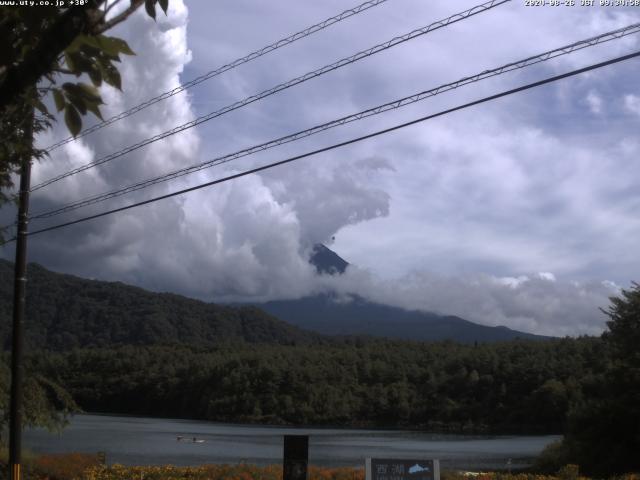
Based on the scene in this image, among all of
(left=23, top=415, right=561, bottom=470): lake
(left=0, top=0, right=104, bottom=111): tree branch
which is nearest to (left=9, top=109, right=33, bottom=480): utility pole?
(left=0, top=0, right=104, bottom=111): tree branch

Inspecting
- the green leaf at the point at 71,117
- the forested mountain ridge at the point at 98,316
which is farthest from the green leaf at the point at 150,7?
the forested mountain ridge at the point at 98,316

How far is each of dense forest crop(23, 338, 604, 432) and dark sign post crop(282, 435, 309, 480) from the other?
73.1 metres

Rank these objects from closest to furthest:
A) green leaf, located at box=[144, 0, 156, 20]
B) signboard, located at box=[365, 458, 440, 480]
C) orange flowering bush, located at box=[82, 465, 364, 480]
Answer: green leaf, located at box=[144, 0, 156, 20]
signboard, located at box=[365, 458, 440, 480]
orange flowering bush, located at box=[82, 465, 364, 480]

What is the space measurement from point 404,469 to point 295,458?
1248 mm

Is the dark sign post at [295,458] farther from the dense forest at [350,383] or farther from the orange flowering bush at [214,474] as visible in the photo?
the dense forest at [350,383]

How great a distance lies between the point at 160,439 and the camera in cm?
5809

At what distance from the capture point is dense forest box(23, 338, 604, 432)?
273 ft

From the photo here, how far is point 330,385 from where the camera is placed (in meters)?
102

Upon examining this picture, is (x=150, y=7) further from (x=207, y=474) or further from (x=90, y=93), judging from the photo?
(x=207, y=474)

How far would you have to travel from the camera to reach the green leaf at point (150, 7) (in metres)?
2.99

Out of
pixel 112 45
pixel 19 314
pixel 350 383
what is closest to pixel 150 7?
pixel 112 45

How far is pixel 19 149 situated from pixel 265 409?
92993 mm

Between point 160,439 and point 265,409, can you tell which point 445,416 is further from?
point 160,439

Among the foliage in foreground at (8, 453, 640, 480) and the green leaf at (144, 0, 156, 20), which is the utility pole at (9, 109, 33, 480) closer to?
the foliage in foreground at (8, 453, 640, 480)
